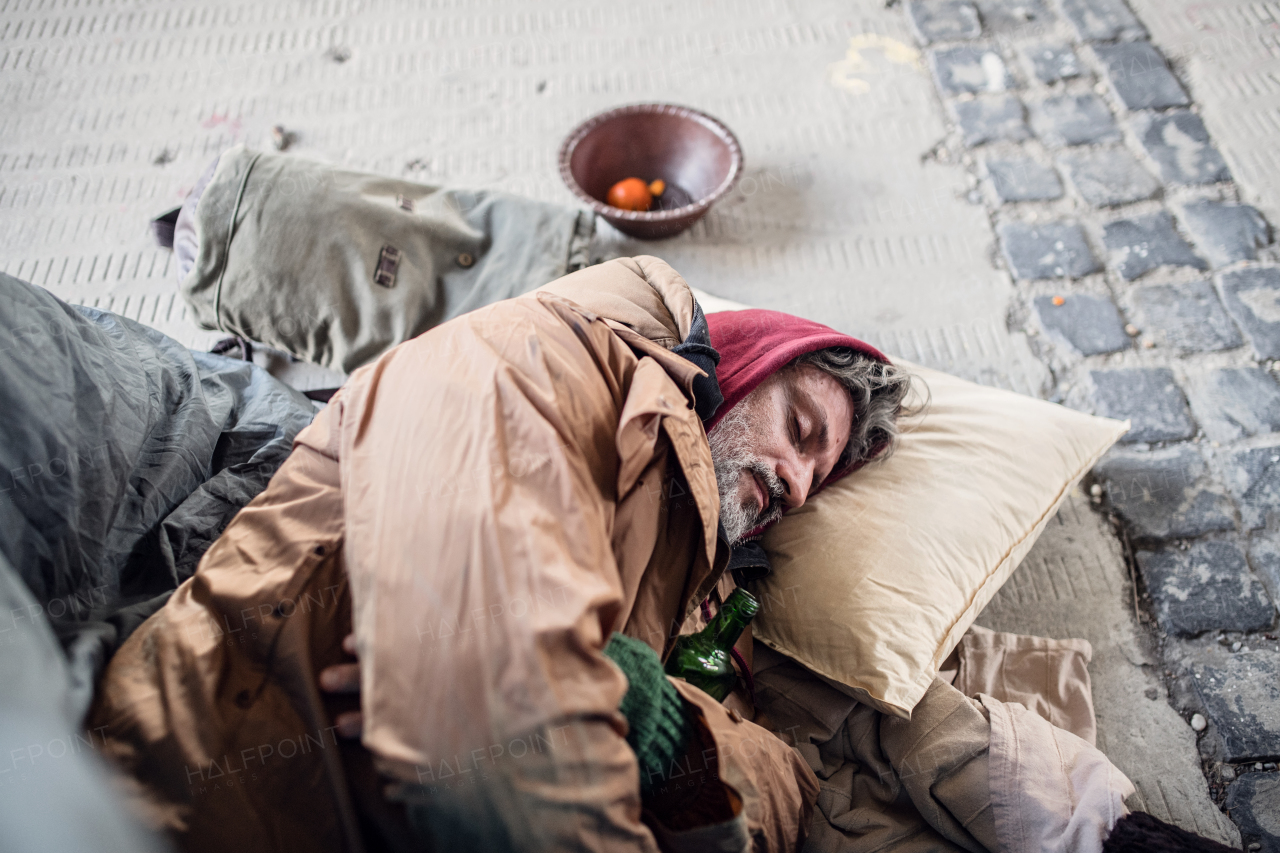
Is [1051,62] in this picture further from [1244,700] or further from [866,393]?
[1244,700]

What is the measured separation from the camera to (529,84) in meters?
2.94

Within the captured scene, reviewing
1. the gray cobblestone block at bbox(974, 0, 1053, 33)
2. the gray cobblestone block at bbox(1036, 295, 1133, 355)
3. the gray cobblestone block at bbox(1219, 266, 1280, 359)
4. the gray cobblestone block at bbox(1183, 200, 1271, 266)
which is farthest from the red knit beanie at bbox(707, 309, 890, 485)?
the gray cobblestone block at bbox(974, 0, 1053, 33)

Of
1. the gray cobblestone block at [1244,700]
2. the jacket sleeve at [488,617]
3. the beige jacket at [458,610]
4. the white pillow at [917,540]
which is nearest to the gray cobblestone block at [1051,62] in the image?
the white pillow at [917,540]

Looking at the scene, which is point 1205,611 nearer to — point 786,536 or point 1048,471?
point 1048,471

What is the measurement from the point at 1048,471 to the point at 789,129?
5.58 ft

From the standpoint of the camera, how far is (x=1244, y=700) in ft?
5.49

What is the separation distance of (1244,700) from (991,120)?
2.04 meters

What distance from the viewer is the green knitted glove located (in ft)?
3.40

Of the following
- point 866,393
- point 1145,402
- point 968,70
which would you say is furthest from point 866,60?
point 866,393

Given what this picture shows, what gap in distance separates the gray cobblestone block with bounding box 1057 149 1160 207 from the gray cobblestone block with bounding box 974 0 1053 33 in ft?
2.45

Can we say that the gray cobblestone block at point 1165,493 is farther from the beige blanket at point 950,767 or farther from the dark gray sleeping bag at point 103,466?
the dark gray sleeping bag at point 103,466

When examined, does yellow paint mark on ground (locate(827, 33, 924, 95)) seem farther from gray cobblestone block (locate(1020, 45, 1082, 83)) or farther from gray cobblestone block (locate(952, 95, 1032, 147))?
gray cobblestone block (locate(1020, 45, 1082, 83))

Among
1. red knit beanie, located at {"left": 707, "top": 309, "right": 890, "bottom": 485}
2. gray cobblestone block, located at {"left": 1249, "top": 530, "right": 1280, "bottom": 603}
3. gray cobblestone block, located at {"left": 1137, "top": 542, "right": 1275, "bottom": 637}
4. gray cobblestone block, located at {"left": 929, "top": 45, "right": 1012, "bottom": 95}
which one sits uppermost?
gray cobblestone block, located at {"left": 929, "top": 45, "right": 1012, "bottom": 95}

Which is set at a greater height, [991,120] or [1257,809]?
[991,120]
